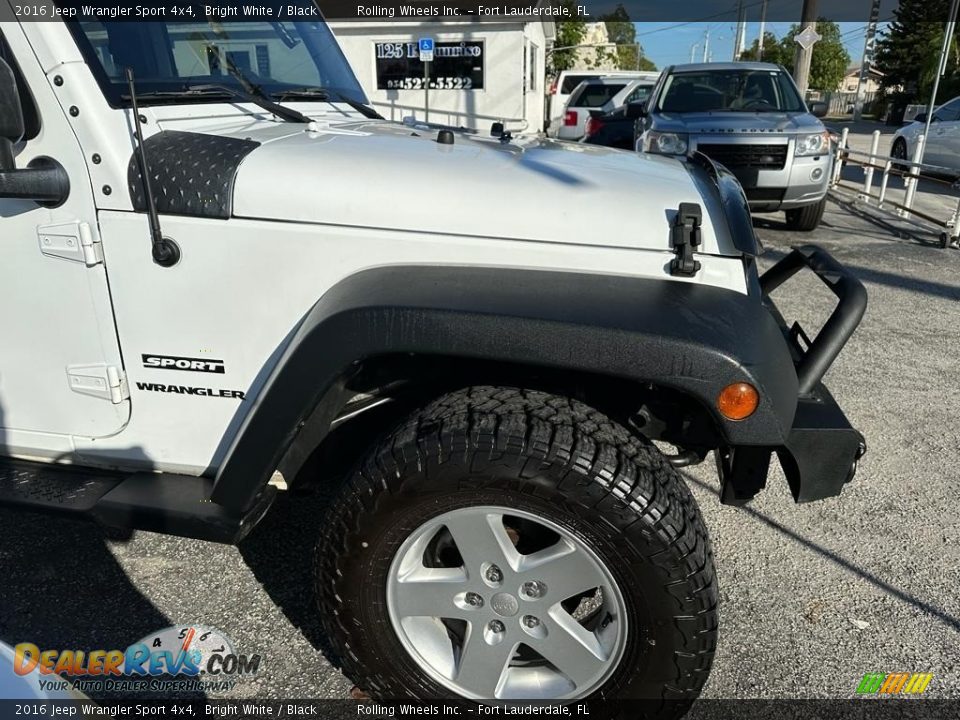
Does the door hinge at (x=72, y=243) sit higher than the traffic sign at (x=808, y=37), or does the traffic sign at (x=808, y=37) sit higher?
the traffic sign at (x=808, y=37)

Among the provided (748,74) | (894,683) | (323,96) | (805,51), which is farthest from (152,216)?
(805,51)

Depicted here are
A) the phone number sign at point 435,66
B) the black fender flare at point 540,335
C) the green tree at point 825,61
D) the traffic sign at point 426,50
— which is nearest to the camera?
the black fender flare at point 540,335

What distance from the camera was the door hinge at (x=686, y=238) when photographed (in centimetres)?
175

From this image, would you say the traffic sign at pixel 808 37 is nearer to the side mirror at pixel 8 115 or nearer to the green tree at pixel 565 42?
the side mirror at pixel 8 115

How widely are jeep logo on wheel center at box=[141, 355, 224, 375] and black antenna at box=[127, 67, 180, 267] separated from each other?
0.27m

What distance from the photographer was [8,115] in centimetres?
160

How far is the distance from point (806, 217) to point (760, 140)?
52.5 inches

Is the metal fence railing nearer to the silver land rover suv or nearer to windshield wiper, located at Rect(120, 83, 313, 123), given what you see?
the silver land rover suv

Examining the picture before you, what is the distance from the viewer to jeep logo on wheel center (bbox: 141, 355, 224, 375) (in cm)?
198

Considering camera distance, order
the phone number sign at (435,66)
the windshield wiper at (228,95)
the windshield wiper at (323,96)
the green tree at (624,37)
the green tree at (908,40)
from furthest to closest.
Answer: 1. the green tree at (624,37)
2. the green tree at (908,40)
3. the phone number sign at (435,66)
4. the windshield wiper at (323,96)
5. the windshield wiper at (228,95)

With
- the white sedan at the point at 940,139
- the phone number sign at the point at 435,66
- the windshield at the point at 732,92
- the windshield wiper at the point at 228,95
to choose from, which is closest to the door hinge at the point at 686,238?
the windshield wiper at the point at 228,95

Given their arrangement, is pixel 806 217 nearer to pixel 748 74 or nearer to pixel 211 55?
pixel 748 74

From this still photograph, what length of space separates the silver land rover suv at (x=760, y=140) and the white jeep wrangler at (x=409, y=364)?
A: 231 inches

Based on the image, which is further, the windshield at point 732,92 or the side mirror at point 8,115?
the windshield at point 732,92
